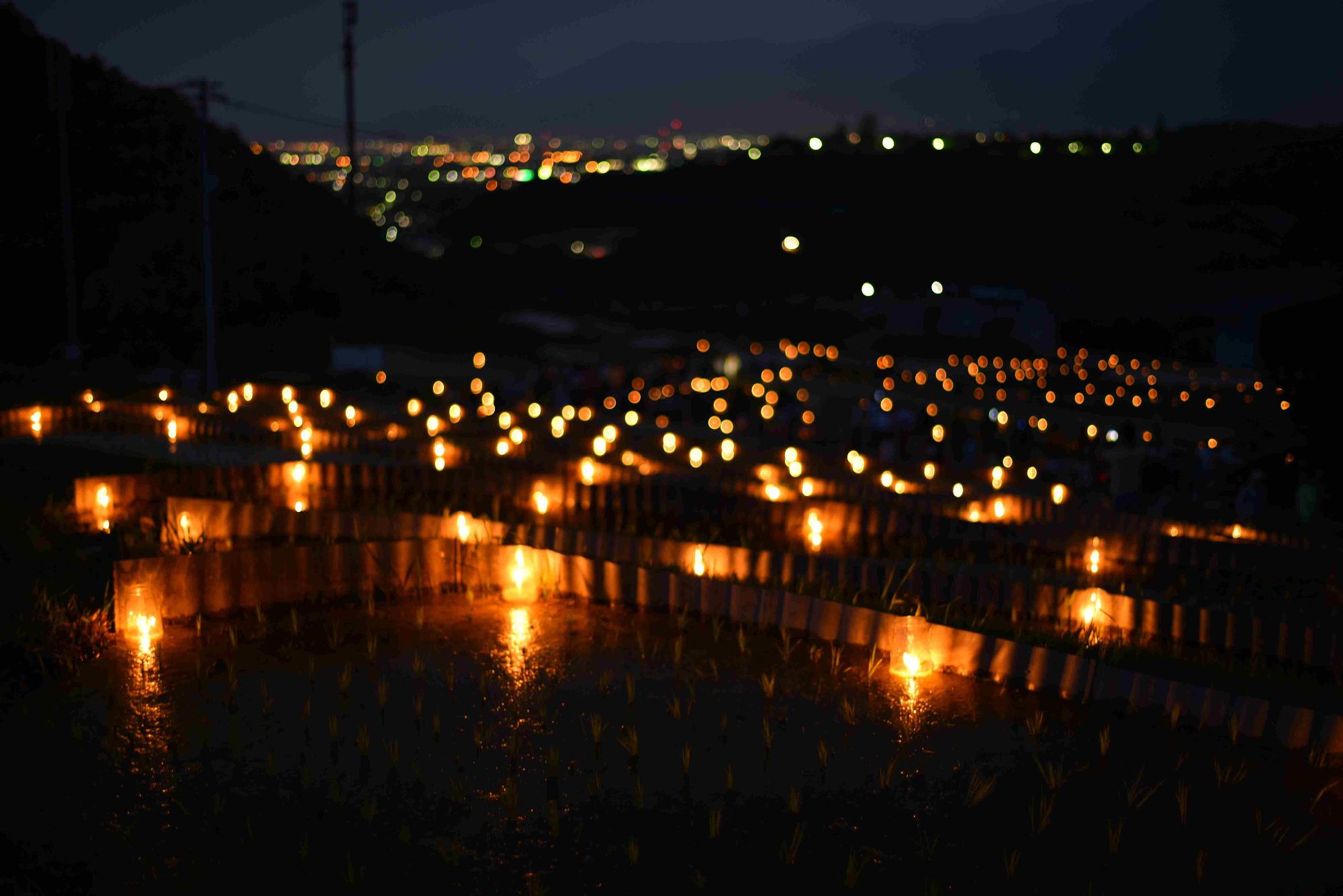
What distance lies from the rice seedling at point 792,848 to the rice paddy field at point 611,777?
0.02 meters

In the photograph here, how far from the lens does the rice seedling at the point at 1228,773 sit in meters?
5.87

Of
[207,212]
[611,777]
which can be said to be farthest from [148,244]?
[611,777]

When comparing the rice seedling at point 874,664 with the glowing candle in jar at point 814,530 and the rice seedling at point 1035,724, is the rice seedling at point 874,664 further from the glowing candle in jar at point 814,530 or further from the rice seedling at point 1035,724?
Answer: the glowing candle in jar at point 814,530

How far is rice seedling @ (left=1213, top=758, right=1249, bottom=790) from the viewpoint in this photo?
19.3 feet

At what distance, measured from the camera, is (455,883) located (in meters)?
4.79

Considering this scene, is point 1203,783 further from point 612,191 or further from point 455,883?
point 612,191

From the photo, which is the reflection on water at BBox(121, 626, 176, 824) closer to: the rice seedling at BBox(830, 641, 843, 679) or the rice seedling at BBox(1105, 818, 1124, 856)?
the rice seedling at BBox(830, 641, 843, 679)

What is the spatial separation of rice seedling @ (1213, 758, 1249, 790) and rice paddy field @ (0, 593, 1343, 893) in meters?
0.02

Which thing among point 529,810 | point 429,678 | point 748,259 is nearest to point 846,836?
point 529,810

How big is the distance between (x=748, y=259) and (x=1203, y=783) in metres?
50.1

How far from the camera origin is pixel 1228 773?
19.4 ft

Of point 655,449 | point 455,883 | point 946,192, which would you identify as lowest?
point 455,883

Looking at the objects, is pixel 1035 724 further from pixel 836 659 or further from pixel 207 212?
pixel 207 212

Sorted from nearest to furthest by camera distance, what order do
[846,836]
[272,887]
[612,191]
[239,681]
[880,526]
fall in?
[272,887] < [846,836] < [239,681] < [880,526] < [612,191]
